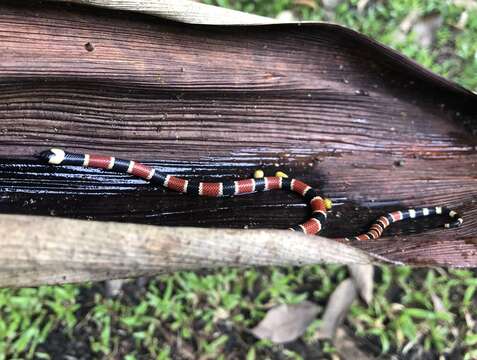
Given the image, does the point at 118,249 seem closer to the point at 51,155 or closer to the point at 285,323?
the point at 51,155

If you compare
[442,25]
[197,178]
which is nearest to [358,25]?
[442,25]

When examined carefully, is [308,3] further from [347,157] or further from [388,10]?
[347,157]

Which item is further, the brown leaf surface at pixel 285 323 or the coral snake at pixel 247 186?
the brown leaf surface at pixel 285 323

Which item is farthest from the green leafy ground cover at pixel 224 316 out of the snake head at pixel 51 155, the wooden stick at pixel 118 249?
the wooden stick at pixel 118 249

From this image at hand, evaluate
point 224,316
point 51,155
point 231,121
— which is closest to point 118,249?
point 51,155

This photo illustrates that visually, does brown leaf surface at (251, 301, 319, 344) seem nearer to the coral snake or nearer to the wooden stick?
the coral snake

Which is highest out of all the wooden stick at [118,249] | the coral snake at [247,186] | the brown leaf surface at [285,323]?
the coral snake at [247,186]

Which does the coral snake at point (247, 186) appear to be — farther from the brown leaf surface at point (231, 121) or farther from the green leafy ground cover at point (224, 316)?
the green leafy ground cover at point (224, 316)
